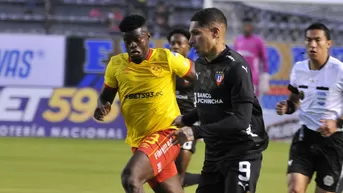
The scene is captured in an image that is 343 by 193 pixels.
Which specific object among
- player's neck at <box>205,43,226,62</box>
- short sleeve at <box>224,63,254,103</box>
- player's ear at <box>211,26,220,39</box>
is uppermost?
player's ear at <box>211,26,220,39</box>

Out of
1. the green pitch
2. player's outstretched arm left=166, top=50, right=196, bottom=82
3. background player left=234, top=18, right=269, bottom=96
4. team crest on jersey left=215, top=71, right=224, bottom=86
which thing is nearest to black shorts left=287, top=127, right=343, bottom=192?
player's outstretched arm left=166, top=50, right=196, bottom=82

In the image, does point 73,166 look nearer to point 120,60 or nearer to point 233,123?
point 120,60

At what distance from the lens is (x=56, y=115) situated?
1809 cm

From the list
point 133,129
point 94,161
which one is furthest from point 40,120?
point 133,129

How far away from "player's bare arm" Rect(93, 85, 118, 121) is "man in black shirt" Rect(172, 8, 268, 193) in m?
1.52

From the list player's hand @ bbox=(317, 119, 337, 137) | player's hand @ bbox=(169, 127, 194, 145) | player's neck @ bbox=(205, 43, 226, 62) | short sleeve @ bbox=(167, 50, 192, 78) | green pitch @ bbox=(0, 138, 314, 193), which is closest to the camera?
player's hand @ bbox=(169, 127, 194, 145)

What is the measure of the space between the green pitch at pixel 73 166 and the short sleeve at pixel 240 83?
4.98 metres

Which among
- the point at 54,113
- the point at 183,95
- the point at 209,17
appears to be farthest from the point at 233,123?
the point at 54,113

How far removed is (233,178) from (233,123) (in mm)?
533

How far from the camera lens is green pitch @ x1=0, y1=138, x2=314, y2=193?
11.1 m

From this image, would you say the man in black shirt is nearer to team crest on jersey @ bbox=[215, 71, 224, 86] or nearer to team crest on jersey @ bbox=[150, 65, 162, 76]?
A: team crest on jersey @ bbox=[215, 71, 224, 86]

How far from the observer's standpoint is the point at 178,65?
26.6ft

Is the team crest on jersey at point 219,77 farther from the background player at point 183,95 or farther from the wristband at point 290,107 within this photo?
the background player at point 183,95

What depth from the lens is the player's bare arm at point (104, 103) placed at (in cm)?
780
